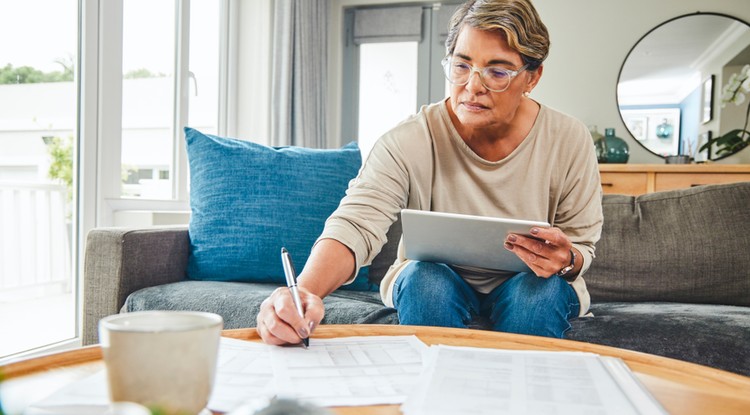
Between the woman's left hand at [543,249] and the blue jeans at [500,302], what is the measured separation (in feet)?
0.15

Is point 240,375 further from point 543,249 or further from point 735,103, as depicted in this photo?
point 735,103

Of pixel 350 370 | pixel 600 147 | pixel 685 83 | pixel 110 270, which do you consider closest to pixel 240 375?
A: pixel 350 370

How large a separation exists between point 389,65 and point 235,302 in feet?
10.6

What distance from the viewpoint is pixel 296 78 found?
3.71 meters

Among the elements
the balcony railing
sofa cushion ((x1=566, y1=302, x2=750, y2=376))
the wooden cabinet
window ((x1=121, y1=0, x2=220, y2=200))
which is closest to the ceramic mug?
sofa cushion ((x1=566, y1=302, x2=750, y2=376))

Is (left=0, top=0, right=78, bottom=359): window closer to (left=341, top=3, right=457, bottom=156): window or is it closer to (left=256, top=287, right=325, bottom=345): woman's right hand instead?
(left=256, top=287, right=325, bottom=345): woman's right hand

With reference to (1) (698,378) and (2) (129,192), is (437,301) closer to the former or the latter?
(1) (698,378)

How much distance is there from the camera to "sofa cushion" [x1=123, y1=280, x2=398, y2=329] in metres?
1.43

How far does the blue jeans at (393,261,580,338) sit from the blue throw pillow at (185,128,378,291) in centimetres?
61

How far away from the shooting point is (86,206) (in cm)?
236

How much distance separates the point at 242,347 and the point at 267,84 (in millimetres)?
3043

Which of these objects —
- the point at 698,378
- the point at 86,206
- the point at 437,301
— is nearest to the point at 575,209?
the point at 437,301

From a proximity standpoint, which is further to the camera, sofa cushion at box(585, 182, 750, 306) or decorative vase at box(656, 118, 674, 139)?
decorative vase at box(656, 118, 674, 139)

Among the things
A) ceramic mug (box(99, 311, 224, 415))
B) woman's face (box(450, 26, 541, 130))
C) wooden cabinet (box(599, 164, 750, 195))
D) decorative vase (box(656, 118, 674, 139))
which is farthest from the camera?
decorative vase (box(656, 118, 674, 139))
